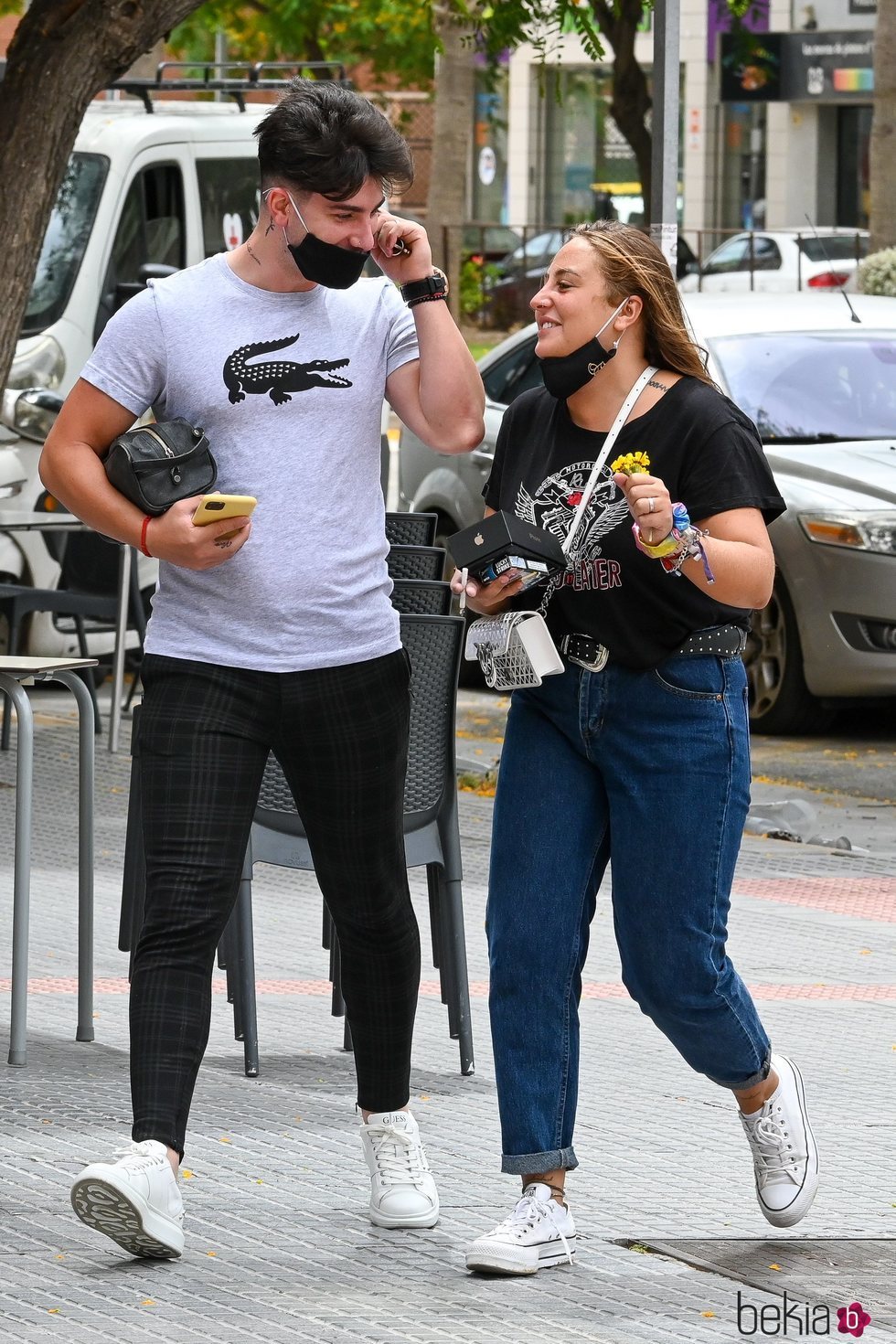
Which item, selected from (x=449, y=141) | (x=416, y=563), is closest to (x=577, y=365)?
(x=416, y=563)

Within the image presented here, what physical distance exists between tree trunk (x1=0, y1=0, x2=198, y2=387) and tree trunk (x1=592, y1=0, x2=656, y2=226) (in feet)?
20.3

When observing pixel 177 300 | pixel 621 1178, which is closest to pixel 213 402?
pixel 177 300

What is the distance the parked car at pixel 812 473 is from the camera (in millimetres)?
9750

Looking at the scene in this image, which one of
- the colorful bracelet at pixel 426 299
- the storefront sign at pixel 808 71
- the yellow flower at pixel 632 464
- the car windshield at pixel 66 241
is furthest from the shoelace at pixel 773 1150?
the storefront sign at pixel 808 71

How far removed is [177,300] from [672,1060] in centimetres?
239

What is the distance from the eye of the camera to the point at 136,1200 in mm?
3873

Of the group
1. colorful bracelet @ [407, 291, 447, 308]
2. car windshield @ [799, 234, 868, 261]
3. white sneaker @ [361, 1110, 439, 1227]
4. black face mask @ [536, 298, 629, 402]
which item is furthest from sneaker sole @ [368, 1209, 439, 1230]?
car windshield @ [799, 234, 868, 261]

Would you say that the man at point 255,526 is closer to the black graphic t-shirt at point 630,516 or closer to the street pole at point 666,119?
the black graphic t-shirt at point 630,516

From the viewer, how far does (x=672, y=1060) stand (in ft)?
18.4

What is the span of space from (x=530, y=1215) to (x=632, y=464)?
128 centimetres

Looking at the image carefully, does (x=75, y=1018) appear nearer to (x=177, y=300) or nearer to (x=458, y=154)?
(x=177, y=300)

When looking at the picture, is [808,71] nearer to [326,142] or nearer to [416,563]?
[416,563]

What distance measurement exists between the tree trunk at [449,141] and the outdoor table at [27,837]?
16337 millimetres

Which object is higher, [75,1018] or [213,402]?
[213,402]
